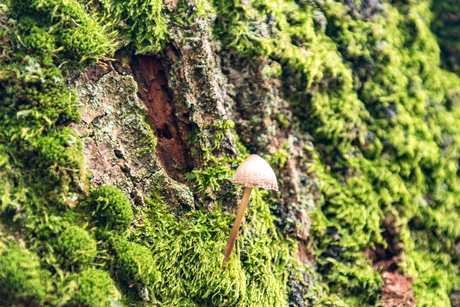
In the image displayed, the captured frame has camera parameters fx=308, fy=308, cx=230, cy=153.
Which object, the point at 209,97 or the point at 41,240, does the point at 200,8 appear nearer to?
the point at 209,97

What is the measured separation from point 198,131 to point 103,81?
0.79 meters

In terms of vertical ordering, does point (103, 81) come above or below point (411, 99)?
above

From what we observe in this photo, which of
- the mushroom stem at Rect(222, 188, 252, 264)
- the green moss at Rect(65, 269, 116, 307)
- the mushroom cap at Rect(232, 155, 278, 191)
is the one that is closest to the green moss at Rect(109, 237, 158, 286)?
the green moss at Rect(65, 269, 116, 307)

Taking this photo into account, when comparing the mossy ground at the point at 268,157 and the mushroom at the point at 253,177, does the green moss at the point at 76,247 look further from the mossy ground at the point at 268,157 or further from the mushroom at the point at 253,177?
the mushroom at the point at 253,177

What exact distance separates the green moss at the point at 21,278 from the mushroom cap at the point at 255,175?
1294 millimetres

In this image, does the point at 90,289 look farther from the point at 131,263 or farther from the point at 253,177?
the point at 253,177

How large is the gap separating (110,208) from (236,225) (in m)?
0.86

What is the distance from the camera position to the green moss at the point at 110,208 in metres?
1.97

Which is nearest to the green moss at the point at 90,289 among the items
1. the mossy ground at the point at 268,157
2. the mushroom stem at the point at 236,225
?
the mossy ground at the point at 268,157

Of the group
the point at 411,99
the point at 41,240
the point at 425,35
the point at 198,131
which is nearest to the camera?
the point at 41,240

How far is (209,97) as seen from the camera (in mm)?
2512

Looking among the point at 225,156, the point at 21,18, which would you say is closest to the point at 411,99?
the point at 225,156

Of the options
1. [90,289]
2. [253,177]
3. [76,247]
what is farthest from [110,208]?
[253,177]

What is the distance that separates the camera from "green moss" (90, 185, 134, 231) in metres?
1.97
